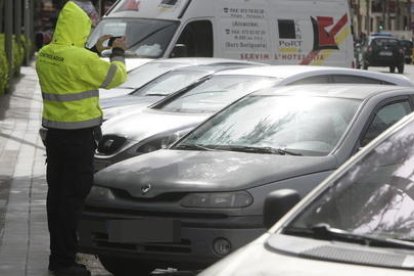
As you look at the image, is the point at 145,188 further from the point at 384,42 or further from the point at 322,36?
the point at 384,42

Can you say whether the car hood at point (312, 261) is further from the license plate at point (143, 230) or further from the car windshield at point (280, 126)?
the car windshield at point (280, 126)

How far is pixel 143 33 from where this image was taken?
19.8 meters

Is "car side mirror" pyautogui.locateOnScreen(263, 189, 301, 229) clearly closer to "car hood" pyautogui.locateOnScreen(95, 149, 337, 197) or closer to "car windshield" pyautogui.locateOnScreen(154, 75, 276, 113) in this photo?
"car hood" pyautogui.locateOnScreen(95, 149, 337, 197)

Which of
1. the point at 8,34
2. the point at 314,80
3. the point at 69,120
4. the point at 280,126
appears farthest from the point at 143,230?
the point at 8,34

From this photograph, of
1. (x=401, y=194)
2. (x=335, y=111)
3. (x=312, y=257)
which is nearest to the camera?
(x=312, y=257)

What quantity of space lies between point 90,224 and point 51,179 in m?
0.55

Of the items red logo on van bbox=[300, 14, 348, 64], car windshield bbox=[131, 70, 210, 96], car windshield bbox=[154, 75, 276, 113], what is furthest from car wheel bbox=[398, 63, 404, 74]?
car windshield bbox=[154, 75, 276, 113]

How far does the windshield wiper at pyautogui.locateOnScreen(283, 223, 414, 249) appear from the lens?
13.4 feet

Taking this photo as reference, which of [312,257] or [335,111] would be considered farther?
[335,111]

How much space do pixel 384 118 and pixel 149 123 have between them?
328 centimetres

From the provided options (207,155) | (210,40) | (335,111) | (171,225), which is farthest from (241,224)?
(210,40)

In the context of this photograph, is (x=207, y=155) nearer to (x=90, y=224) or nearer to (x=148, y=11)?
(x=90, y=224)

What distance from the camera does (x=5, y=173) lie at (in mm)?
13477

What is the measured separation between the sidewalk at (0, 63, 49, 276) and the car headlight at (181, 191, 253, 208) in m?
1.53
